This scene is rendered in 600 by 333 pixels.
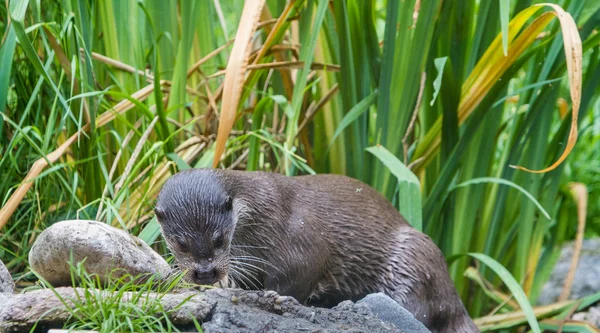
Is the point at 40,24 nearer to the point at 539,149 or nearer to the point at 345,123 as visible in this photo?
the point at 345,123

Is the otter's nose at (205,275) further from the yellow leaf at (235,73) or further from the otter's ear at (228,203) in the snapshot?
the yellow leaf at (235,73)

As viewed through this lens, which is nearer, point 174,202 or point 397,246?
point 174,202

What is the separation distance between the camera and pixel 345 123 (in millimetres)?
3211

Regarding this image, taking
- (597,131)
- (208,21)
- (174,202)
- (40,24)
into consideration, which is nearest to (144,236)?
(174,202)

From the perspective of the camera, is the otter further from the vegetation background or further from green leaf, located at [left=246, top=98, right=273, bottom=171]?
green leaf, located at [left=246, top=98, right=273, bottom=171]

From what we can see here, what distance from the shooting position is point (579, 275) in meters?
4.09

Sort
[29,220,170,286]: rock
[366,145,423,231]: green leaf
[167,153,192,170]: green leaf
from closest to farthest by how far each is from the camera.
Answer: [29,220,170,286]: rock → [366,145,423,231]: green leaf → [167,153,192,170]: green leaf

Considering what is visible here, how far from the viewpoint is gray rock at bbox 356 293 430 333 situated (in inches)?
93.8

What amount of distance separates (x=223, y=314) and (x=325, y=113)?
161cm

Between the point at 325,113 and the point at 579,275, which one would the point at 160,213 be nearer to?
the point at 325,113

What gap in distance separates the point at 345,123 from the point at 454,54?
499mm

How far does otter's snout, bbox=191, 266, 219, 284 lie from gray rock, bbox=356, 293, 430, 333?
0.41 m

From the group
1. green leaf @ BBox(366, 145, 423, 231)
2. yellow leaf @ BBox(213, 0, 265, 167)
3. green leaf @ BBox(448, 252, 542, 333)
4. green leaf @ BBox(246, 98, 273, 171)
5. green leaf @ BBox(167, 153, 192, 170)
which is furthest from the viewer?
green leaf @ BBox(246, 98, 273, 171)

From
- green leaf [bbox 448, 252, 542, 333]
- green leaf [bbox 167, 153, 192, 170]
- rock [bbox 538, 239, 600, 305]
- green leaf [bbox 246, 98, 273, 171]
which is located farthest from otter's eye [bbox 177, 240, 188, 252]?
rock [bbox 538, 239, 600, 305]
